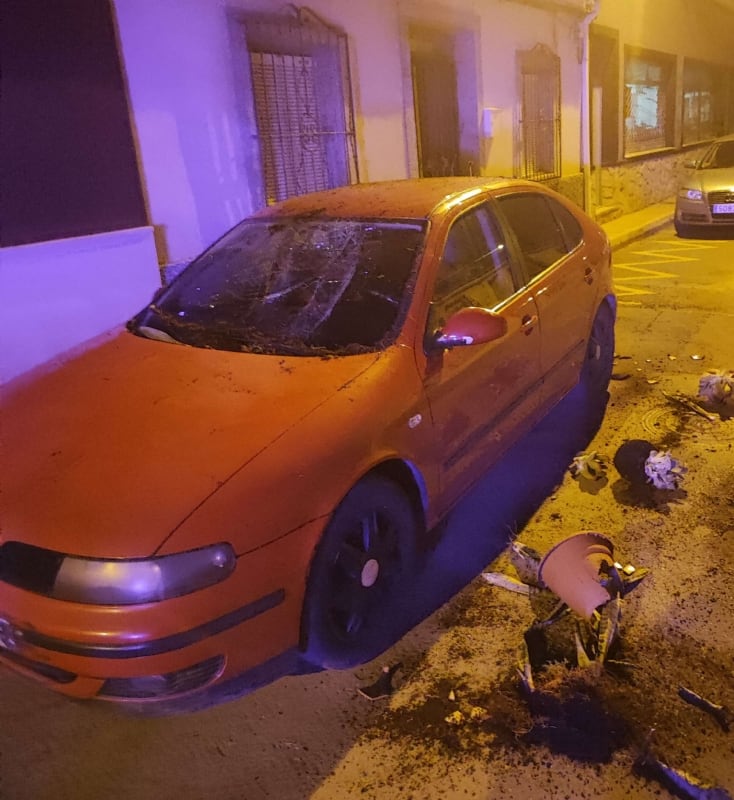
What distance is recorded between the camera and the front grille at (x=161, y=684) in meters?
2.23

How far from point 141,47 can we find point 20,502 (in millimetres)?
4951

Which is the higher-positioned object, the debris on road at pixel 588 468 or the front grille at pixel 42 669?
the front grille at pixel 42 669

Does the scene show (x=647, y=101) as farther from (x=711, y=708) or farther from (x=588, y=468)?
(x=711, y=708)

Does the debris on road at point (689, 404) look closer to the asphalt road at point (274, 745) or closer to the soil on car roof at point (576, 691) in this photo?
the soil on car roof at point (576, 691)

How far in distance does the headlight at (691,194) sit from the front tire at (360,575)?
9985mm

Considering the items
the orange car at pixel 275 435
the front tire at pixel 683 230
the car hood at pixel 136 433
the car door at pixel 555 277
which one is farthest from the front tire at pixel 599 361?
the front tire at pixel 683 230

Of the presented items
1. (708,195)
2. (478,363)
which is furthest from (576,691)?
(708,195)

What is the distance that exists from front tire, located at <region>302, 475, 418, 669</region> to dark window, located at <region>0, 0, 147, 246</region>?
3978mm

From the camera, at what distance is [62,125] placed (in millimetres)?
5477

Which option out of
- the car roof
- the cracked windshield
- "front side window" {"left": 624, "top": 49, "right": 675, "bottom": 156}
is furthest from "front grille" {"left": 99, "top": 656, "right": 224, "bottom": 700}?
"front side window" {"left": 624, "top": 49, "right": 675, "bottom": 156}

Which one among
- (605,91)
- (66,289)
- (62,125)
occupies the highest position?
(605,91)

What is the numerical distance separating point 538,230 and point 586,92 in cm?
1029

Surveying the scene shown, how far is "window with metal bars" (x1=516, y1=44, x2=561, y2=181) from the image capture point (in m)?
11.5

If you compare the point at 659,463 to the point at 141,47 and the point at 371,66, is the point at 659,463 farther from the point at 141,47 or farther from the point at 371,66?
the point at 371,66
